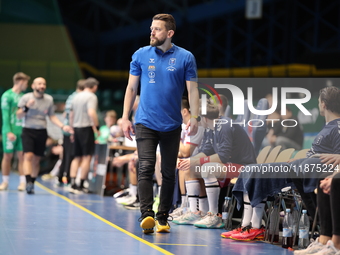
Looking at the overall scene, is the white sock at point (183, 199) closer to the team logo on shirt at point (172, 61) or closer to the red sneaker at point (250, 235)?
the red sneaker at point (250, 235)

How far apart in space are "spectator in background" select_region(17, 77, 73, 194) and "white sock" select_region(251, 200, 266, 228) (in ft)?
14.5

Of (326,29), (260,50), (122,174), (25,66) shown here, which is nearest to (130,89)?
(122,174)

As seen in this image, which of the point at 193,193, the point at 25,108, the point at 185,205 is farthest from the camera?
the point at 25,108

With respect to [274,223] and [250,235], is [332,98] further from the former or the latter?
[250,235]

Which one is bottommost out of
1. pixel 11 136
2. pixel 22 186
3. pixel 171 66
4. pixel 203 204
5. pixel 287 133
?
pixel 22 186

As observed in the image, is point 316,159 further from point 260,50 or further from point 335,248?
point 260,50

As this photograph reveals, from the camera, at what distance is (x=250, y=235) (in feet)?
15.3

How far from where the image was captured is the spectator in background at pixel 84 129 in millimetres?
8812

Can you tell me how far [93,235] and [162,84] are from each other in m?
1.37

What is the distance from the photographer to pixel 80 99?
29.5 feet

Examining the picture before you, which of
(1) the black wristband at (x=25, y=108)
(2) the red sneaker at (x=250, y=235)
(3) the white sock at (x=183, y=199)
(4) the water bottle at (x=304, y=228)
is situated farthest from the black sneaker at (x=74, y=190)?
(4) the water bottle at (x=304, y=228)

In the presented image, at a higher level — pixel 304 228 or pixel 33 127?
pixel 33 127

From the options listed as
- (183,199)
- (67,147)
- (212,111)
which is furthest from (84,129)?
(212,111)

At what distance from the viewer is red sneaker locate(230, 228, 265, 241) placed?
464 cm
